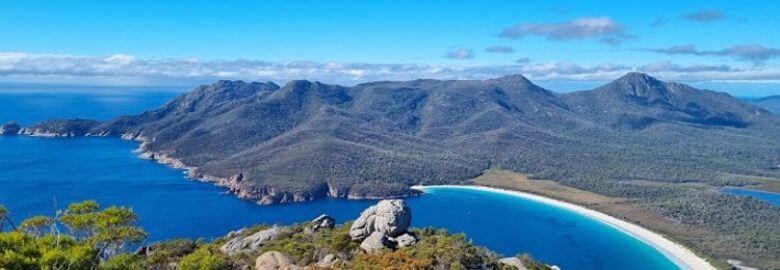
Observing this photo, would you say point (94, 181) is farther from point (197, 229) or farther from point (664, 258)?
point (664, 258)

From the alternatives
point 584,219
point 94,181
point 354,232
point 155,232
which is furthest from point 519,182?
point 354,232

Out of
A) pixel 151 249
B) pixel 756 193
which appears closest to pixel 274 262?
pixel 151 249

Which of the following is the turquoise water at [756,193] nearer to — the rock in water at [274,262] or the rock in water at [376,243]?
the rock in water at [376,243]

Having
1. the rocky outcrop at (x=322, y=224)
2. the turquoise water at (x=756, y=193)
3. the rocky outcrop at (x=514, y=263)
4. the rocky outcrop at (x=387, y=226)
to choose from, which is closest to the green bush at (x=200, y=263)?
the rocky outcrop at (x=387, y=226)

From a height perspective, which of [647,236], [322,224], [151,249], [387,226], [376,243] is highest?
[387,226]

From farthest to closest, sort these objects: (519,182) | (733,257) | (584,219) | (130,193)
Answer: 1. (519,182)
2. (130,193)
3. (584,219)
4. (733,257)

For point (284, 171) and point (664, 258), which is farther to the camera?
point (284, 171)

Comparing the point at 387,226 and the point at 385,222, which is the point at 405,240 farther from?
the point at 385,222
